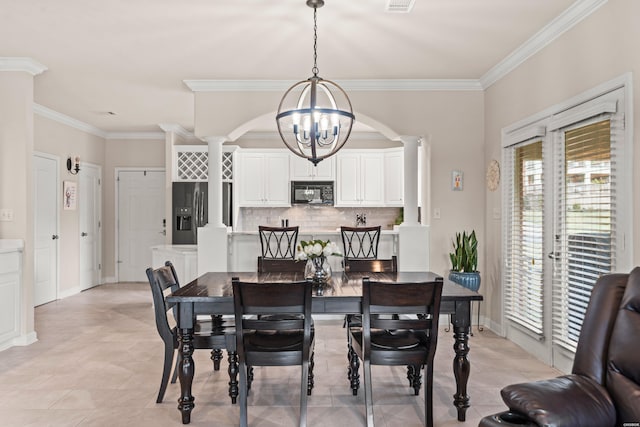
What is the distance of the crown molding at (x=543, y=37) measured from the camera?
3.29 m

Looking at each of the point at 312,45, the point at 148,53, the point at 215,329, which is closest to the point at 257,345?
the point at 215,329

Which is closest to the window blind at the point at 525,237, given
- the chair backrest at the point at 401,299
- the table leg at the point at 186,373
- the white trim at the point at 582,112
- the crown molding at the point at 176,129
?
the white trim at the point at 582,112

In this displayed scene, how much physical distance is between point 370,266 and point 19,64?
12.5 ft

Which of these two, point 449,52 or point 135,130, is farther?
point 135,130

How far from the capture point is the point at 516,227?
444 centimetres

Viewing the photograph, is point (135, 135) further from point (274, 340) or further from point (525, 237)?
point (525, 237)

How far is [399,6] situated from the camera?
3.34m

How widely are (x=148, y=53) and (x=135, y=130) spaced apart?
4049 millimetres

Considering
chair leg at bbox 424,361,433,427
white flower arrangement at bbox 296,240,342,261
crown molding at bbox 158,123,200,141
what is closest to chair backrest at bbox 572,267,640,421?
chair leg at bbox 424,361,433,427

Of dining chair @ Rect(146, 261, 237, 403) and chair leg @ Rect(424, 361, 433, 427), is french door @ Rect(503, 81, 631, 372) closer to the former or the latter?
chair leg @ Rect(424, 361, 433, 427)

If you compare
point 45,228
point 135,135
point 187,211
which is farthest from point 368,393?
point 135,135

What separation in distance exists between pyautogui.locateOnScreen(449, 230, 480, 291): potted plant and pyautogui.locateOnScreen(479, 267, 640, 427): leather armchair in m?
2.68

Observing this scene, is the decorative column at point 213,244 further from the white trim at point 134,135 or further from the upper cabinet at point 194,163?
the white trim at point 134,135

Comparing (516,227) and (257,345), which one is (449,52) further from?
(257,345)
